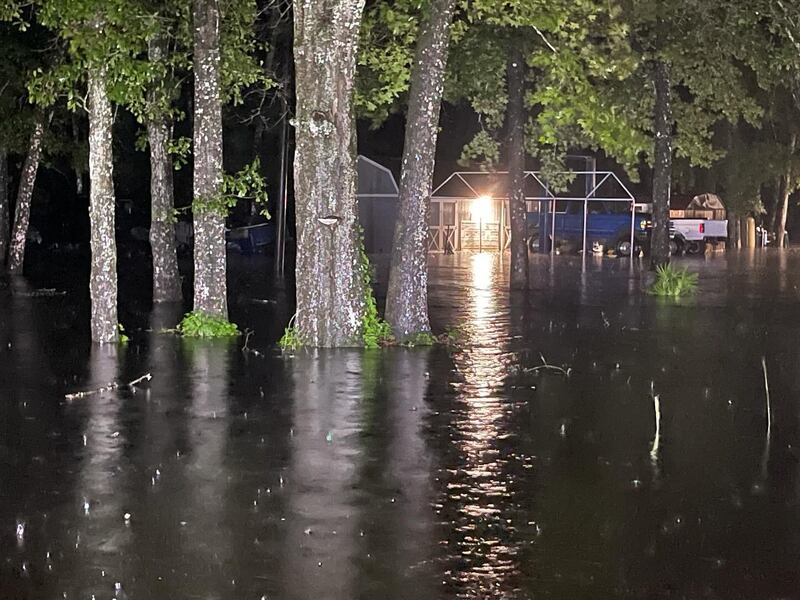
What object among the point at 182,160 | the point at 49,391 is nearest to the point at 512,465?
the point at 49,391

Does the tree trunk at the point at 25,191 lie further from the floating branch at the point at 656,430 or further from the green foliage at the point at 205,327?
the floating branch at the point at 656,430

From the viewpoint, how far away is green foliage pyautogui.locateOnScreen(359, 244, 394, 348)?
17.2 m

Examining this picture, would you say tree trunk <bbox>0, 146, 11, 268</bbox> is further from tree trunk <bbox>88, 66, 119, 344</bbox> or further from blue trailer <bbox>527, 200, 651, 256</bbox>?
blue trailer <bbox>527, 200, 651, 256</bbox>

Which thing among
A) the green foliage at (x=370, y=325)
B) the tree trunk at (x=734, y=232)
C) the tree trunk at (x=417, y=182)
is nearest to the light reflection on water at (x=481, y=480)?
the tree trunk at (x=417, y=182)

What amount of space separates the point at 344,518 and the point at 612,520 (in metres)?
1.62

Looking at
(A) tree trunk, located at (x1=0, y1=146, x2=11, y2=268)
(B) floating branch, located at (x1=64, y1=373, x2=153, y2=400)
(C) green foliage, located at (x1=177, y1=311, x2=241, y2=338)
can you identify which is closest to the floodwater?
(B) floating branch, located at (x1=64, y1=373, x2=153, y2=400)

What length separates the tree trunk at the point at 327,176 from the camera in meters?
15.8

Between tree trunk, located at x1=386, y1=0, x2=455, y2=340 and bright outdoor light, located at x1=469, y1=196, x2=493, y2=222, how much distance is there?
1495 inches

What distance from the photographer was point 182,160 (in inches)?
790

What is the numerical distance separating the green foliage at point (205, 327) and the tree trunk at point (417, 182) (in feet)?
8.12

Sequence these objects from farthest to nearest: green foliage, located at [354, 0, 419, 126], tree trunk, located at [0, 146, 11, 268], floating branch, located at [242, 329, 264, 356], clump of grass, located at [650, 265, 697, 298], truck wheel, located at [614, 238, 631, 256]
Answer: truck wheel, located at [614, 238, 631, 256] < tree trunk, located at [0, 146, 11, 268] < clump of grass, located at [650, 265, 697, 298] < green foliage, located at [354, 0, 419, 126] < floating branch, located at [242, 329, 264, 356]

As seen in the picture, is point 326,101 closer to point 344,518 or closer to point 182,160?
point 182,160

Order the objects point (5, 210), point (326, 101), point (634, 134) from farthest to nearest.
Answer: point (5, 210)
point (634, 134)
point (326, 101)

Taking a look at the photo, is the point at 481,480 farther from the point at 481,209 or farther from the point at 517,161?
the point at 481,209
